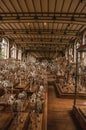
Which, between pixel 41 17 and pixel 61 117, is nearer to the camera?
pixel 61 117

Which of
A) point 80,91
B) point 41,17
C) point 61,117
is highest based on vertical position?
point 41,17

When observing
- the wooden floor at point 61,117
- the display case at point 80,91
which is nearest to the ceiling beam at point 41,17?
the display case at point 80,91

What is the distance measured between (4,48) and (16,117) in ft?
45.2

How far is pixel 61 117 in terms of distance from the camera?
5.70 m

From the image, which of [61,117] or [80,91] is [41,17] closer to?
[80,91]

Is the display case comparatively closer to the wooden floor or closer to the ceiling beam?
the wooden floor

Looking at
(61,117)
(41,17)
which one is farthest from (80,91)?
(41,17)

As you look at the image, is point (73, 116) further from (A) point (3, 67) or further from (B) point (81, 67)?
(A) point (3, 67)

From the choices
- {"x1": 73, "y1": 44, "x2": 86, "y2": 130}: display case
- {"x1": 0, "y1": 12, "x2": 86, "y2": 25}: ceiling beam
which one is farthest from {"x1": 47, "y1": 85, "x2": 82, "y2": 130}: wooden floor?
{"x1": 0, "y1": 12, "x2": 86, "y2": 25}: ceiling beam

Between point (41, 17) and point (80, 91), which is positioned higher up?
point (41, 17)

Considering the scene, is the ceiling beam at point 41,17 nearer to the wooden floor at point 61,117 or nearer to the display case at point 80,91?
the display case at point 80,91

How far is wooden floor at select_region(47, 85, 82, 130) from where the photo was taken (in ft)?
16.3

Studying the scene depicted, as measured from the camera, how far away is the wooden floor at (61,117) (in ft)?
16.3

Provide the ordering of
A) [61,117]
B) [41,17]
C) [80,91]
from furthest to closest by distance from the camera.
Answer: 1. [41,17]
2. [80,91]
3. [61,117]
